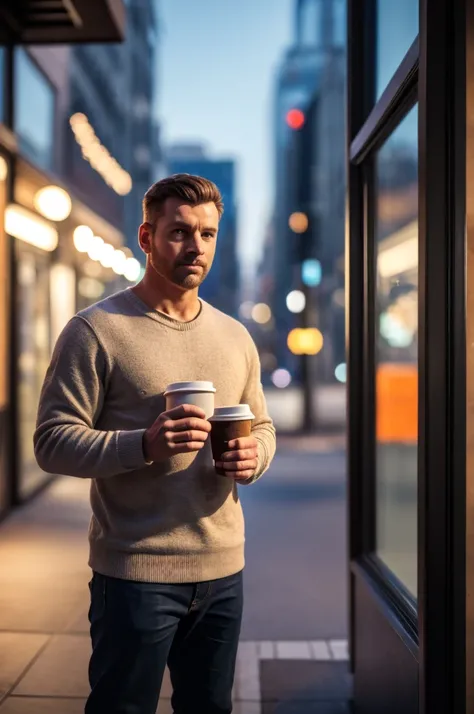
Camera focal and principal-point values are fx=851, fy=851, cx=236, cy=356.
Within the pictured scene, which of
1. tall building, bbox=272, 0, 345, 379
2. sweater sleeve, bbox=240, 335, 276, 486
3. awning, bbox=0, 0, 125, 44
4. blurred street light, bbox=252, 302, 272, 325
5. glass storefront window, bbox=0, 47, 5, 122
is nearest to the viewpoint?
sweater sleeve, bbox=240, 335, 276, 486

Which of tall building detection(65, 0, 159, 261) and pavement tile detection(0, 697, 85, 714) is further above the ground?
tall building detection(65, 0, 159, 261)

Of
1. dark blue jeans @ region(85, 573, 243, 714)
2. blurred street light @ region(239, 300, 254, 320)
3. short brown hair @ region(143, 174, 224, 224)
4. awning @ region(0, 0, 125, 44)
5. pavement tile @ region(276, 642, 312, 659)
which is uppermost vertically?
blurred street light @ region(239, 300, 254, 320)

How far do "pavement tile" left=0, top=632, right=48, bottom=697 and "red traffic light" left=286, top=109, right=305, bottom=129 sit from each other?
39.3 feet

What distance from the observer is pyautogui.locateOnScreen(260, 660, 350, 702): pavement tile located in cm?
404

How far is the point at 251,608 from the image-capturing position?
17.5 ft

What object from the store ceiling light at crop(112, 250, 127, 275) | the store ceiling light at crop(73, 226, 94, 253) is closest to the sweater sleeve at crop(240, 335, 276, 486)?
the store ceiling light at crop(73, 226, 94, 253)

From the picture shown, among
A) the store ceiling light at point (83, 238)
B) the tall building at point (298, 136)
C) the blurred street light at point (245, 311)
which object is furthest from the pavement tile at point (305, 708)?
the blurred street light at point (245, 311)

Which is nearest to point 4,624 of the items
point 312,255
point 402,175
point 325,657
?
point 325,657

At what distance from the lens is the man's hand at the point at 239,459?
86.9 inches

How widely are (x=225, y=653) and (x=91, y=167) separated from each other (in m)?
12.6

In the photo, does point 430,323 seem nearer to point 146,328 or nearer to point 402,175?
point 146,328

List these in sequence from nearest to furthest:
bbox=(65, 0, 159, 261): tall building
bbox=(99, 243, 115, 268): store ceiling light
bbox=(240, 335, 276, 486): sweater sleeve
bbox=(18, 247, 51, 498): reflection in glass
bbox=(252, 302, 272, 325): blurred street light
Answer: bbox=(240, 335, 276, 486): sweater sleeve, bbox=(18, 247, 51, 498): reflection in glass, bbox=(99, 243, 115, 268): store ceiling light, bbox=(65, 0, 159, 261): tall building, bbox=(252, 302, 272, 325): blurred street light

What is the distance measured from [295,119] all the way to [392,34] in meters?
11.8

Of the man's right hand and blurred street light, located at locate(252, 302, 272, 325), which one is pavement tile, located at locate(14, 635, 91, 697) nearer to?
the man's right hand
